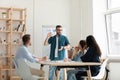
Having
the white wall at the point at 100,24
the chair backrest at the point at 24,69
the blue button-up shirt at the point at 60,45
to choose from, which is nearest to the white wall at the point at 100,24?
the white wall at the point at 100,24

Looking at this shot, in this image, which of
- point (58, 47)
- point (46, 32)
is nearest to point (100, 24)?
point (46, 32)

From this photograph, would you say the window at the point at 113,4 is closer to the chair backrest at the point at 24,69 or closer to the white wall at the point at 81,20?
the white wall at the point at 81,20

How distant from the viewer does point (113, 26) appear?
679 cm

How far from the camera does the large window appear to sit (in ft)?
21.5

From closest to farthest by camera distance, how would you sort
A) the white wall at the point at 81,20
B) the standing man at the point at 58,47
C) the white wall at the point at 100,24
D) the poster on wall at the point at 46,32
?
the standing man at the point at 58,47 < the white wall at the point at 100,24 < the white wall at the point at 81,20 < the poster on wall at the point at 46,32

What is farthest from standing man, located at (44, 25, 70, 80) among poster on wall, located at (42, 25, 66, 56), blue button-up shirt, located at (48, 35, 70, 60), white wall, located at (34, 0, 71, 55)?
white wall, located at (34, 0, 71, 55)

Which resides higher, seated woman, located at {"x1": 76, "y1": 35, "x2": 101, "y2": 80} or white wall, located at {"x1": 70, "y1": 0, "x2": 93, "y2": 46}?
white wall, located at {"x1": 70, "y1": 0, "x2": 93, "y2": 46}

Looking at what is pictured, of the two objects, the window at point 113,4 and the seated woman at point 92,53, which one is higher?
the window at point 113,4

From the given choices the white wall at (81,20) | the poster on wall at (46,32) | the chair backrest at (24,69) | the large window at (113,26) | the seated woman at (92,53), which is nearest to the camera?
the chair backrest at (24,69)

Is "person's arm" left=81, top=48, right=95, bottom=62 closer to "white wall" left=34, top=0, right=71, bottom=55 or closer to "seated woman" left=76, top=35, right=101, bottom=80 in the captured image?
"seated woman" left=76, top=35, right=101, bottom=80

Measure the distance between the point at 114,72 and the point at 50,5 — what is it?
2841 millimetres

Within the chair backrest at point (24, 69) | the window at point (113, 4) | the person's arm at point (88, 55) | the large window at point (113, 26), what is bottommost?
the chair backrest at point (24, 69)

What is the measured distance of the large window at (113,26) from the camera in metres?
6.55

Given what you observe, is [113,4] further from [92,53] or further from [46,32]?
[92,53]
